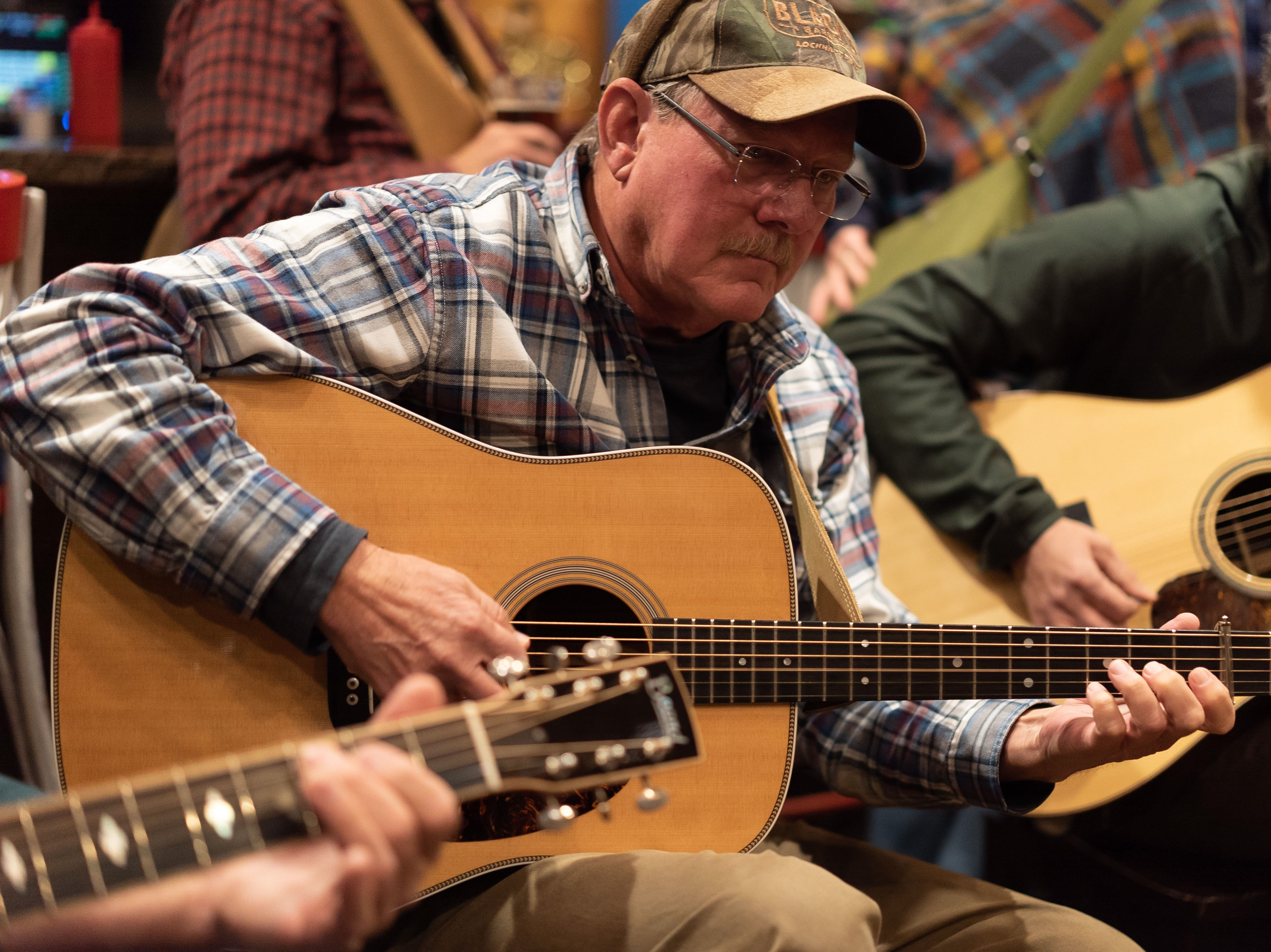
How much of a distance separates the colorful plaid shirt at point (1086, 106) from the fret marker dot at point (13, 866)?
2394mm

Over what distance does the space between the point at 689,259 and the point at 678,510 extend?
315 mm

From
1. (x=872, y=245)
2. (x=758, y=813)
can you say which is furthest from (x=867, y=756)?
(x=872, y=245)

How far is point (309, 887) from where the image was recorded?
2.76ft

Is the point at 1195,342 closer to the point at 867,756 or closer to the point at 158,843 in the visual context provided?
the point at 867,756

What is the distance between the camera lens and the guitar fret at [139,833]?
2.74 feet

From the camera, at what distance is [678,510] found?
4.41 ft

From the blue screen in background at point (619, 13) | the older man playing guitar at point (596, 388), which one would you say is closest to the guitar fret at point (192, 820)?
the older man playing guitar at point (596, 388)

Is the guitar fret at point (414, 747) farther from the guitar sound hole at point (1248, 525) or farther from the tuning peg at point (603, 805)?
the guitar sound hole at point (1248, 525)

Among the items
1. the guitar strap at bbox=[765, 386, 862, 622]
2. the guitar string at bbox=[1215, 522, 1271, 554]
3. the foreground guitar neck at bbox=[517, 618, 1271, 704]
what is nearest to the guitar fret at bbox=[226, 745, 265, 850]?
the foreground guitar neck at bbox=[517, 618, 1271, 704]

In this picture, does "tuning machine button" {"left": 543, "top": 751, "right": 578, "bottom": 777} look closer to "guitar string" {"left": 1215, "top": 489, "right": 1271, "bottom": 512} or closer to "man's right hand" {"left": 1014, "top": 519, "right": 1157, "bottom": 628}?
"man's right hand" {"left": 1014, "top": 519, "right": 1157, "bottom": 628}

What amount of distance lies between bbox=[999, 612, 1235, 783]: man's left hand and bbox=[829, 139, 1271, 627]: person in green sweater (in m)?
0.58

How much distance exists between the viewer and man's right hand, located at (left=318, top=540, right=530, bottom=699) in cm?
117

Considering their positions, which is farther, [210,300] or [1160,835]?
[1160,835]

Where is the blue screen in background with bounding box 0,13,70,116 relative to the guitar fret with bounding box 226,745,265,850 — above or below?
above
